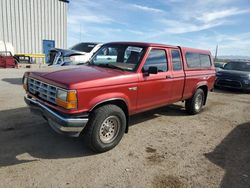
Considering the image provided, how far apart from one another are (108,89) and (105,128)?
726 millimetres

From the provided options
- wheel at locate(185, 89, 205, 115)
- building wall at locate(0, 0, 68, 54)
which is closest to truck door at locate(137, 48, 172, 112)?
wheel at locate(185, 89, 205, 115)

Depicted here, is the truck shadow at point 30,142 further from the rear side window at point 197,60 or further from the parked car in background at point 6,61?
the parked car in background at point 6,61

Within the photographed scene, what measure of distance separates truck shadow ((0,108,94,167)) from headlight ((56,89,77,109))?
0.98 metres

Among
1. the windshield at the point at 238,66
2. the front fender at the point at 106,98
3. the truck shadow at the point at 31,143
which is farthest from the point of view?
the windshield at the point at 238,66

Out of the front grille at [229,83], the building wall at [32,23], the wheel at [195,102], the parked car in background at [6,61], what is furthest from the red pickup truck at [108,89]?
the building wall at [32,23]

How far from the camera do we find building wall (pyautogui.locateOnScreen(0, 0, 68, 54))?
1994 centimetres

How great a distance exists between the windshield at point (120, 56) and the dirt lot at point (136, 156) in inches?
61.0

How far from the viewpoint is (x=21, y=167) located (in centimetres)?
331

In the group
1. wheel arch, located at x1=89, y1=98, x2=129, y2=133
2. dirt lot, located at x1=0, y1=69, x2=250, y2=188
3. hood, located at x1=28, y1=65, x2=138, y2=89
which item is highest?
hood, located at x1=28, y1=65, x2=138, y2=89

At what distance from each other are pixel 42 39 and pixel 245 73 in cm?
1960

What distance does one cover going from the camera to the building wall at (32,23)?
65.4 feet

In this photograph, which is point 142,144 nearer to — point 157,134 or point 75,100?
point 157,134

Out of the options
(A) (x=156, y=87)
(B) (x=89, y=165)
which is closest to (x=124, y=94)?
(A) (x=156, y=87)

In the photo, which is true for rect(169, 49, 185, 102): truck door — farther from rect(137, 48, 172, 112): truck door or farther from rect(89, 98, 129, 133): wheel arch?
rect(89, 98, 129, 133): wheel arch
